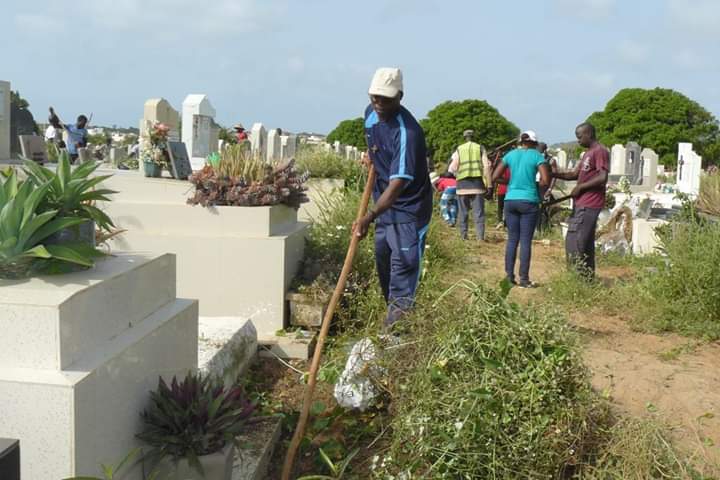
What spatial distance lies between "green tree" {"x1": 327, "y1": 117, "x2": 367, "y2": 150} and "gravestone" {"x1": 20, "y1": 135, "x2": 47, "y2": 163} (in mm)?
54963

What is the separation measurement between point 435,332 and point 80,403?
161 centimetres

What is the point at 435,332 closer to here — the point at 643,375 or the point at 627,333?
the point at 643,375

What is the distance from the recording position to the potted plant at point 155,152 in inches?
267

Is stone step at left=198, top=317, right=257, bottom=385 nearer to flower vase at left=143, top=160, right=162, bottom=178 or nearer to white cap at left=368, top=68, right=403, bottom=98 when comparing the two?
white cap at left=368, top=68, right=403, bottom=98

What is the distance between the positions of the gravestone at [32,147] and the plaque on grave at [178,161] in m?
3.91

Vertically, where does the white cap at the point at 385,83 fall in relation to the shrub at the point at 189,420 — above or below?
above

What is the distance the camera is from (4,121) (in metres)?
10.1

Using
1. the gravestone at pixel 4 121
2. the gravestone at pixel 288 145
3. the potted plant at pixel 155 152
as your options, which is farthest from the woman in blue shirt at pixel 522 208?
the gravestone at pixel 288 145

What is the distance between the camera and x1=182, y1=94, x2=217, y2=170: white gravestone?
37.3ft

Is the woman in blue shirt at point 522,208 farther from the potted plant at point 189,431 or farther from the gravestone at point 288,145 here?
the gravestone at point 288,145

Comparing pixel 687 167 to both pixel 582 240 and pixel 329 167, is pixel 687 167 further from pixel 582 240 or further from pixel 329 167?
pixel 582 240

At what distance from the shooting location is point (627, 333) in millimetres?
6148

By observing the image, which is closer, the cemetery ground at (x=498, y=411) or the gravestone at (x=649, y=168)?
the cemetery ground at (x=498, y=411)

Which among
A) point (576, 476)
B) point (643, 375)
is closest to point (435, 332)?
point (576, 476)
